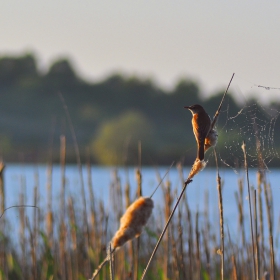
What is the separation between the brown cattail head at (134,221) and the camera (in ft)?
5.51

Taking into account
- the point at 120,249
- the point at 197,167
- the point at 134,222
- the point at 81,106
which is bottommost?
the point at 120,249

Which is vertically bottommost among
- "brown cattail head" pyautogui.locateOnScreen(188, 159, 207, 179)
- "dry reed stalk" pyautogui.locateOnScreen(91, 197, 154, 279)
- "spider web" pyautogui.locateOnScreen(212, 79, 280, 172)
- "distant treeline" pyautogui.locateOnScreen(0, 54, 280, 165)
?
"dry reed stalk" pyautogui.locateOnScreen(91, 197, 154, 279)

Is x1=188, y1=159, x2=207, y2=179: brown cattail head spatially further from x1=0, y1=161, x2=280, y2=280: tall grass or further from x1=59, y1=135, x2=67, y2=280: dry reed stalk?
x1=59, y1=135, x2=67, y2=280: dry reed stalk

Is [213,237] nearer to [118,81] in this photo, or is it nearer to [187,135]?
[187,135]

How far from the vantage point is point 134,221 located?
1.69 m

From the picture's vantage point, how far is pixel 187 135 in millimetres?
30828

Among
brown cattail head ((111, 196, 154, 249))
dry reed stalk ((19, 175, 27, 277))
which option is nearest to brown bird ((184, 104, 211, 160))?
brown cattail head ((111, 196, 154, 249))

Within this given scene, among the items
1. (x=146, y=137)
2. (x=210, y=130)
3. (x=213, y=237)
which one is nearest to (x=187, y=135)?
(x=146, y=137)

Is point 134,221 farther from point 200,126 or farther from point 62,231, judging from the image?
point 62,231

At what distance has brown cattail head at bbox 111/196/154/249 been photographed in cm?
168

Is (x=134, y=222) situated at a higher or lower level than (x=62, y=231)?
higher

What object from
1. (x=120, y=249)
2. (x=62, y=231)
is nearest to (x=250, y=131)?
(x=120, y=249)

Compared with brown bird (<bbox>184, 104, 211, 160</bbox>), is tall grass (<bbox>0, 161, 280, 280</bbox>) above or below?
below

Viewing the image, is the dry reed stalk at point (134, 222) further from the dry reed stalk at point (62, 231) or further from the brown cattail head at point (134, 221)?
the dry reed stalk at point (62, 231)
